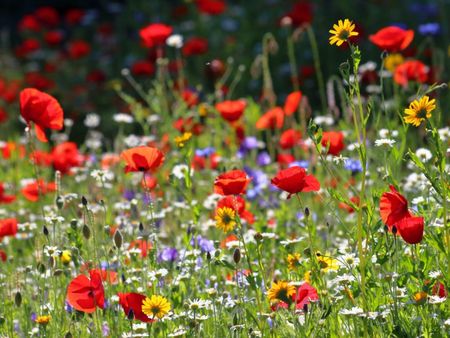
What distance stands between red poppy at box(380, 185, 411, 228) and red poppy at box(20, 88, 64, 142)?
1.02 meters

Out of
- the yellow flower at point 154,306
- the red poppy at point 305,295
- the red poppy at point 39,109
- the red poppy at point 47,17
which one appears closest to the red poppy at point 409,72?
the red poppy at point 39,109

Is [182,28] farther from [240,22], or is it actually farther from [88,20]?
[88,20]

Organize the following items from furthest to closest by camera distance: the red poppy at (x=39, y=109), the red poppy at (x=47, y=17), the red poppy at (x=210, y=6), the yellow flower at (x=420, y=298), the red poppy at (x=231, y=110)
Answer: the red poppy at (x=47, y=17) < the red poppy at (x=210, y=6) < the red poppy at (x=231, y=110) < the red poppy at (x=39, y=109) < the yellow flower at (x=420, y=298)

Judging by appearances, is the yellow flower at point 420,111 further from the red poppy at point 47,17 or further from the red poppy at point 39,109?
the red poppy at point 47,17

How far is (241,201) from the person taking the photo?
3072 millimetres

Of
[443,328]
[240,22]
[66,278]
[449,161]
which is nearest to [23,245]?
[66,278]

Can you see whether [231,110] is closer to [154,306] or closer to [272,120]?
[272,120]

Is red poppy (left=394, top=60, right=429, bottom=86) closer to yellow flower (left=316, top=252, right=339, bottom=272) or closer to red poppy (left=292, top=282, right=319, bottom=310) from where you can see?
yellow flower (left=316, top=252, right=339, bottom=272)

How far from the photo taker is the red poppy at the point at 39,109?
278cm

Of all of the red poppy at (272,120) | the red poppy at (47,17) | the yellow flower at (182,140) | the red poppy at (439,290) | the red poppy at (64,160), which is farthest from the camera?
the red poppy at (47,17)

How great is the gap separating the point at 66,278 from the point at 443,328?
116cm

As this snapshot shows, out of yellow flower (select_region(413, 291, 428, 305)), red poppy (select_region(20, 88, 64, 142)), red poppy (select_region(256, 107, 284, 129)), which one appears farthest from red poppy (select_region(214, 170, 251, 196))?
red poppy (select_region(256, 107, 284, 129))

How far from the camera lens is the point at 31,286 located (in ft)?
10.4

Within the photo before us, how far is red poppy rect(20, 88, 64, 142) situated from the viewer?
2.78 metres
